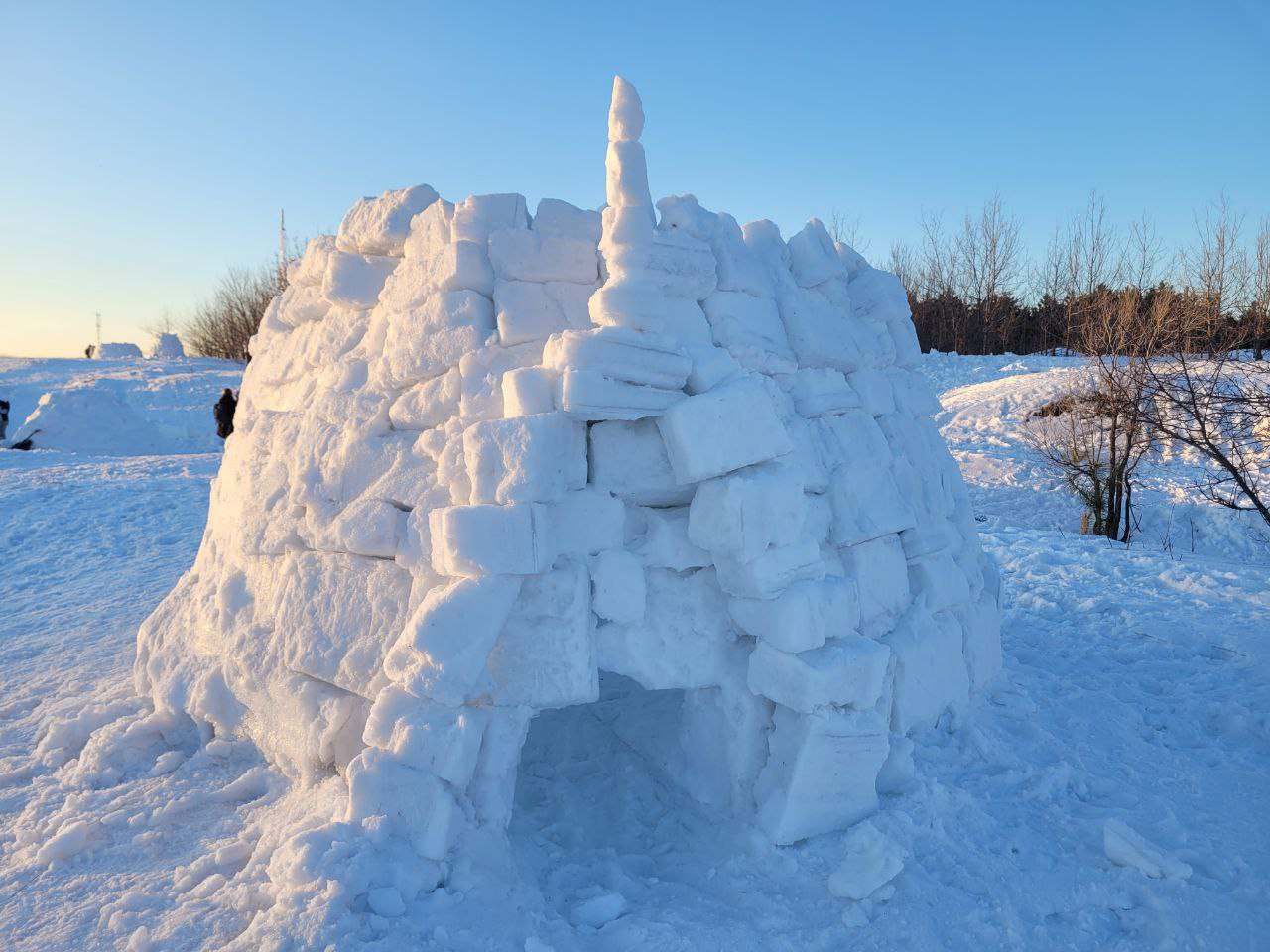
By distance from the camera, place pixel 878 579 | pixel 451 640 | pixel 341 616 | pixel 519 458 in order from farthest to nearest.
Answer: pixel 878 579, pixel 341 616, pixel 519 458, pixel 451 640

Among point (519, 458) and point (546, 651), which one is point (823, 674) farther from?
point (519, 458)

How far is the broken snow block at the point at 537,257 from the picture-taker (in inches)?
128

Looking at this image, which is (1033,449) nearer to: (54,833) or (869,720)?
(869,720)

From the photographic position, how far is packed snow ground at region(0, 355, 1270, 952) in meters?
2.50

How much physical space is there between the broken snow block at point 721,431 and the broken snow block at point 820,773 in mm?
1019

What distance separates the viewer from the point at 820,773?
2.89m

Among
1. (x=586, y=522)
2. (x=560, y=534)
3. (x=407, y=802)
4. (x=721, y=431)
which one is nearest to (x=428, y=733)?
(x=407, y=802)

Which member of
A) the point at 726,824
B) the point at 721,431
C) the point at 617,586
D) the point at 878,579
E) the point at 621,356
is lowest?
the point at 726,824

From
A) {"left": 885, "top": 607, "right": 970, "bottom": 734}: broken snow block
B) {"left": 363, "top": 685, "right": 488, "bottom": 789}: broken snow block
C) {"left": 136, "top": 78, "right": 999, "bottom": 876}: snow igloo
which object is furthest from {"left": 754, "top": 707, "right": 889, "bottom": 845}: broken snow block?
{"left": 363, "top": 685, "right": 488, "bottom": 789}: broken snow block

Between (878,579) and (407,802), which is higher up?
(878,579)

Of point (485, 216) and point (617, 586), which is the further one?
point (485, 216)

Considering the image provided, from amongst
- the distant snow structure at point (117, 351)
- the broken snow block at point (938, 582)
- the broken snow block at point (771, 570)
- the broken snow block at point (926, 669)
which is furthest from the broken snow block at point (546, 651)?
the distant snow structure at point (117, 351)

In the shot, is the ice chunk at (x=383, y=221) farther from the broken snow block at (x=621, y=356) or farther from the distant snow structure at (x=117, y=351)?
the distant snow structure at (x=117, y=351)

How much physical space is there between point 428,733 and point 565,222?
85.2 inches
